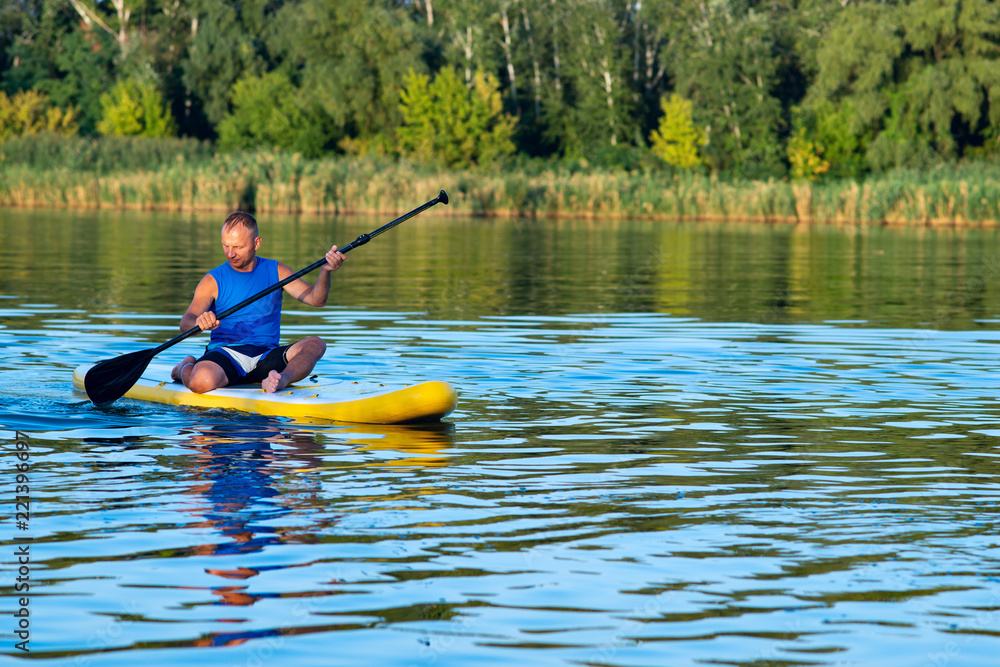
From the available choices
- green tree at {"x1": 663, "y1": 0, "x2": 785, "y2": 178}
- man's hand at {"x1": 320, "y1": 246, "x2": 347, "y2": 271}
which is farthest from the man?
green tree at {"x1": 663, "y1": 0, "x2": 785, "y2": 178}

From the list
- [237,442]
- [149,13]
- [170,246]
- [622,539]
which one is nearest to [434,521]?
[622,539]

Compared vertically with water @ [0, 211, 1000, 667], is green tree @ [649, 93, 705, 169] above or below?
above

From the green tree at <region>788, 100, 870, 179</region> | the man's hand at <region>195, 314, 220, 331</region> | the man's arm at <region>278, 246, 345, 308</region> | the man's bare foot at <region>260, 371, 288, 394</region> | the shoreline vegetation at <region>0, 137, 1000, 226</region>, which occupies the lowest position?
the man's bare foot at <region>260, 371, 288, 394</region>

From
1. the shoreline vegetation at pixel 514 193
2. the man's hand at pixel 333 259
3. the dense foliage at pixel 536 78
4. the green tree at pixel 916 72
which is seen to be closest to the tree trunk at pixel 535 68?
the dense foliage at pixel 536 78

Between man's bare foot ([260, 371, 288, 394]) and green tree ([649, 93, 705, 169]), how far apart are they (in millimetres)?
44647

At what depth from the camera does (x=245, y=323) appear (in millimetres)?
9500

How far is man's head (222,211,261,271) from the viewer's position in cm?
916

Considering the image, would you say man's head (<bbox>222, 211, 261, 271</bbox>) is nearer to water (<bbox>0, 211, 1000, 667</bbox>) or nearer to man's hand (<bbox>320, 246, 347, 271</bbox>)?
man's hand (<bbox>320, 246, 347, 271</bbox>)

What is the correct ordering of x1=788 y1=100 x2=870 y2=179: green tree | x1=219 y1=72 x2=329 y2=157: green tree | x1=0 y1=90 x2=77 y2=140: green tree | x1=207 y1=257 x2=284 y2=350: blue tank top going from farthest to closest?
x1=0 y1=90 x2=77 y2=140: green tree
x1=219 y1=72 x2=329 y2=157: green tree
x1=788 y1=100 x2=870 y2=179: green tree
x1=207 y1=257 x2=284 y2=350: blue tank top

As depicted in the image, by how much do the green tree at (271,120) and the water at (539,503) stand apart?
4542cm

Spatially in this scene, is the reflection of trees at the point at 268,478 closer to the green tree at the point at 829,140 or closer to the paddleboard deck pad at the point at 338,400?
the paddleboard deck pad at the point at 338,400

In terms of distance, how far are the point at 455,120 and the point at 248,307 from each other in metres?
46.3

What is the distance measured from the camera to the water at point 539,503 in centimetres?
457

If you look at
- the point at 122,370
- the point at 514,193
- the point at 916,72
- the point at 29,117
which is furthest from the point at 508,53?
the point at 122,370
